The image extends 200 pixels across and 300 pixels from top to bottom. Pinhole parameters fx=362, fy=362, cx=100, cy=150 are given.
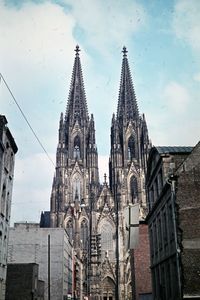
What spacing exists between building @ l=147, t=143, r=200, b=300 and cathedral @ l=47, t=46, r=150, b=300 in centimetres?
4175

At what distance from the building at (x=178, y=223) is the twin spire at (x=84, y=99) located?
56.0 meters

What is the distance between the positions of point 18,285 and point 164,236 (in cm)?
1431

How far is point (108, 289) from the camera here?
64.8m

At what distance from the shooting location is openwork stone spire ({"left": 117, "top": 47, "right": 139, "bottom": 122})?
78625mm

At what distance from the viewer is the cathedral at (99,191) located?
64812 mm

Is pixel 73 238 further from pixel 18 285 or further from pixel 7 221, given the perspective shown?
pixel 7 221

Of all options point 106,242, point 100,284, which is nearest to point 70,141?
point 106,242

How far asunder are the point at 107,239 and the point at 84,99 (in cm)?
3173

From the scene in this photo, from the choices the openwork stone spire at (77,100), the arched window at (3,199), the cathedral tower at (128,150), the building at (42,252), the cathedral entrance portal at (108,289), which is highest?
the openwork stone spire at (77,100)

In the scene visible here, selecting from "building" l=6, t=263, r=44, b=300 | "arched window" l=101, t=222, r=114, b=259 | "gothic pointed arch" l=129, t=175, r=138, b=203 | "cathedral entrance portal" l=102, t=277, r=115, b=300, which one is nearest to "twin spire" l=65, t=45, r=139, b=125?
"gothic pointed arch" l=129, t=175, r=138, b=203

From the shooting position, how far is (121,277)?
63000mm

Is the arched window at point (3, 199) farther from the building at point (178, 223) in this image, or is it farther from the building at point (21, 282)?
the building at point (178, 223)

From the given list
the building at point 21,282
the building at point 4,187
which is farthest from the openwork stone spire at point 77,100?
the building at point 4,187

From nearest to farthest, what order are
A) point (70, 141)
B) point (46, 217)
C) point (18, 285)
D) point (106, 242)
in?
point (18, 285)
point (106, 242)
point (70, 141)
point (46, 217)
